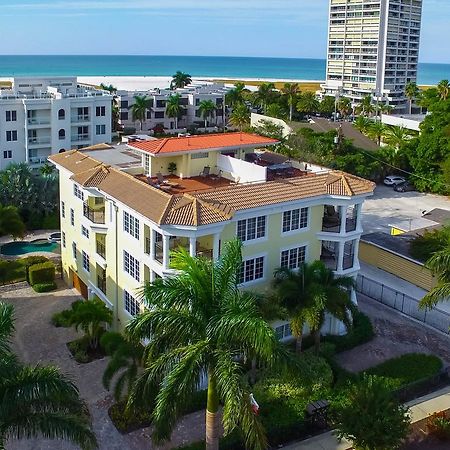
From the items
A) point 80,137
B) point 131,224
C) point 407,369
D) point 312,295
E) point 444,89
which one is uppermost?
point 444,89

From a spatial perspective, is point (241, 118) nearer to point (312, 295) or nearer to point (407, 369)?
→ point (407, 369)

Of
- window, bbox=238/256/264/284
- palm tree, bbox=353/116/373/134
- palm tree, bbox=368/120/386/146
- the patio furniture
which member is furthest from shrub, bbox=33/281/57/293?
palm tree, bbox=353/116/373/134

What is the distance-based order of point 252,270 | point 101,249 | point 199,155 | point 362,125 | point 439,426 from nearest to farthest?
point 439,426 → point 252,270 → point 101,249 → point 199,155 → point 362,125

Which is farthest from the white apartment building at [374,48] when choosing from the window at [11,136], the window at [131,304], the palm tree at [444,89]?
the window at [131,304]

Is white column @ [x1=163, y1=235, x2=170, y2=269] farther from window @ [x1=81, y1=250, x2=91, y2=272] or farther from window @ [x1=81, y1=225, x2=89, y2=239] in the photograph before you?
window @ [x1=81, y1=250, x2=91, y2=272]

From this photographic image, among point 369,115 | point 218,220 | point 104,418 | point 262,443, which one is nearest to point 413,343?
point 218,220

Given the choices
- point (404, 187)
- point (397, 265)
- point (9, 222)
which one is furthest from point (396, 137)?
point (9, 222)
